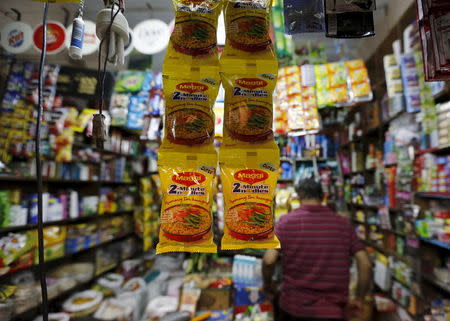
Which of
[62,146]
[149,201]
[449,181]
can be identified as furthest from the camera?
[149,201]

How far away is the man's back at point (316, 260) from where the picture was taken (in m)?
2.03

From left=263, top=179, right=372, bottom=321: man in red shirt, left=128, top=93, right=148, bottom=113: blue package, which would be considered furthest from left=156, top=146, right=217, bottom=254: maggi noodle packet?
left=128, top=93, right=148, bottom=113: blue package

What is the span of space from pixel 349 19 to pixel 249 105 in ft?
1.41

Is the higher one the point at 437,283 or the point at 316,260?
the point at 316,260

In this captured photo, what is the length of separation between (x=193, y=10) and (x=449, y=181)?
2693mm

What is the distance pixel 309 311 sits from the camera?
6.65 ft

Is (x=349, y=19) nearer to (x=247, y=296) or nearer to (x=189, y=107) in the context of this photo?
(x=189, y=107)

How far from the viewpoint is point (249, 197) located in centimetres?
79

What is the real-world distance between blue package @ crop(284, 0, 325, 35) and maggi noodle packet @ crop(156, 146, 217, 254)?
521 mm

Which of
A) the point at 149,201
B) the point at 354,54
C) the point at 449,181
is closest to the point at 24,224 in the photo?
the point at 149,201

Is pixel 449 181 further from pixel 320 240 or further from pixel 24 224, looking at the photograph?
pixel 24 224

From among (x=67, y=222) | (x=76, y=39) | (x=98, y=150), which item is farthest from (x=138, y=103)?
(x=76, y=39)

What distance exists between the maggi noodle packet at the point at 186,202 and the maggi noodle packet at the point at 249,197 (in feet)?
0.16

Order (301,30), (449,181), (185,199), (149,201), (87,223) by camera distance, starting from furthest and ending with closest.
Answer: (149,201), (87,223), (449,181), (301,30), (185,199)
